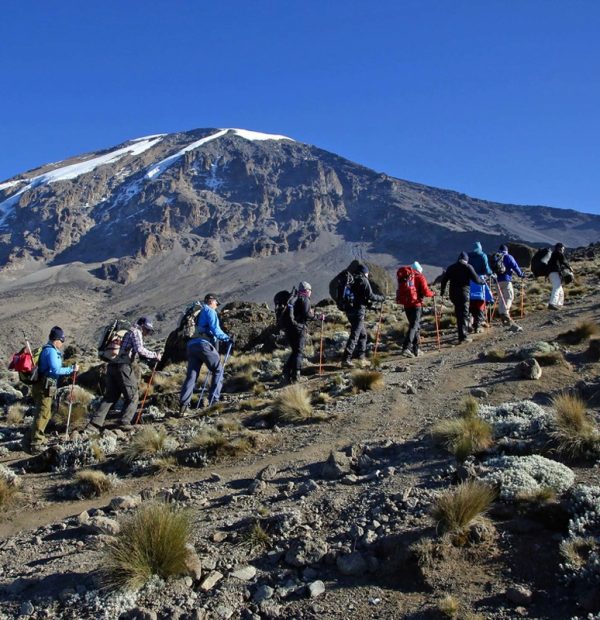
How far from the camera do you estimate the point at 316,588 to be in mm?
4055

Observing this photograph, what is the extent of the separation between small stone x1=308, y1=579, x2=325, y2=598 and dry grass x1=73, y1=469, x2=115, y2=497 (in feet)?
10.9

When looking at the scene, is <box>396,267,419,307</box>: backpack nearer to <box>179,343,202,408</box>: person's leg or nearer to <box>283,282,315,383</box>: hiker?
<box>283,282,315,383</box>: hiker

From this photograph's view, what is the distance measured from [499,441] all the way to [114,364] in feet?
18.8

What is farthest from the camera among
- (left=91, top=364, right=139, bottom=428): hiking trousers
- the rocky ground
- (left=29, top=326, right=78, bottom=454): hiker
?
(left=91, top=364, right=139, bottom=428): hiking trousers

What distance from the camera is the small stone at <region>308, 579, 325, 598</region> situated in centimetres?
402

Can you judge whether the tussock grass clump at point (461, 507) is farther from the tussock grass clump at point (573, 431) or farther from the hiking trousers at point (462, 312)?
the hiking trousers at point (462, 312)

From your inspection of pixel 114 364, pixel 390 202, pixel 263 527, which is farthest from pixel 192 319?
pixel 390 202

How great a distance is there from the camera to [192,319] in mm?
10727

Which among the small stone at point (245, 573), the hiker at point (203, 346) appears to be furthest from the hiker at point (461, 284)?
the small stone at point (245, 573)

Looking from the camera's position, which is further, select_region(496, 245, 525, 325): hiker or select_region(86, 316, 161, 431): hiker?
select_region(496, 245, 525, 325): hiker

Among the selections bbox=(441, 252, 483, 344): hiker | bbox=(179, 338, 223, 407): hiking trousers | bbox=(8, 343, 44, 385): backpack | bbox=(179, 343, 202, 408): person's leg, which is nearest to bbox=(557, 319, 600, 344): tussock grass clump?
bbox=(441, 252, 483, 344): hiker

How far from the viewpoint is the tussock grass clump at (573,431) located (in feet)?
18.0

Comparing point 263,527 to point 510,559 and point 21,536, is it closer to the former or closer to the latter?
point 510,559

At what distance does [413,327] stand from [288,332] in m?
2.70
